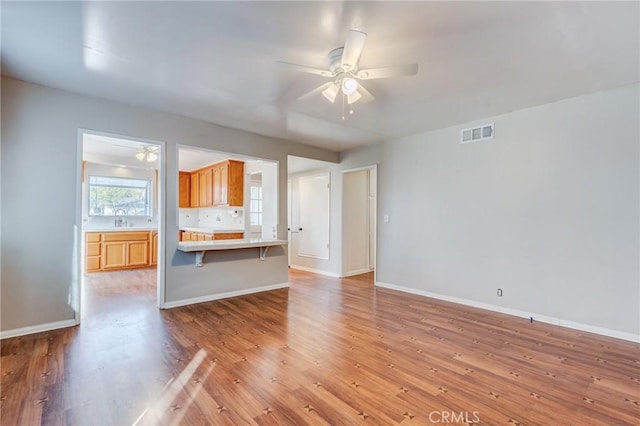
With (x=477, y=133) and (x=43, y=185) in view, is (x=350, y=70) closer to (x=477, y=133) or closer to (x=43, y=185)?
(x=477, y=133)

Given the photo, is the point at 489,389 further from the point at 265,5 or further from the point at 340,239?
the point at 340,239

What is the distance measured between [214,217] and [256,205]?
1311mm

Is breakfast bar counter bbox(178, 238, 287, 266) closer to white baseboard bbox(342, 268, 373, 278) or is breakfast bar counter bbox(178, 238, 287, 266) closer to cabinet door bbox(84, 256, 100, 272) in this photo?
white baseboard bbox(342, 268, 373, 278)

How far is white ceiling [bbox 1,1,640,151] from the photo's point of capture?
79.7 inches

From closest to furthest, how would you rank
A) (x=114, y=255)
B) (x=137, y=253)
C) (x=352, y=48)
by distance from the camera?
(x=352, y=48)
(x=114, y=255)
(x=137, y=253)

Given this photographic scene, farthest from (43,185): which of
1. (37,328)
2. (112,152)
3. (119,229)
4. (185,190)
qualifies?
(185,190)

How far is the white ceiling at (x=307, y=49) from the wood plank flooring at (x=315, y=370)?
248cm

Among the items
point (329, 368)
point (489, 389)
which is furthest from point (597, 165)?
point (329, 368)

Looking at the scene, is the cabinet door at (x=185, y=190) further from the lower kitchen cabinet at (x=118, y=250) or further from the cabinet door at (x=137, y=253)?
the cabinet door at (x=137, y=253)

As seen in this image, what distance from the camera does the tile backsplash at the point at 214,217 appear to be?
687 cm

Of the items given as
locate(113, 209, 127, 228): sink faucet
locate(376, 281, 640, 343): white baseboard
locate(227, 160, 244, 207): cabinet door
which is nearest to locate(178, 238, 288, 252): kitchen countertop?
locate(227, 160, 244, 207): cabinet door

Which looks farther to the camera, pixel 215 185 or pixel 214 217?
pixel 214 217

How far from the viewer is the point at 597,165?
3242mm

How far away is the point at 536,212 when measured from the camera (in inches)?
144
